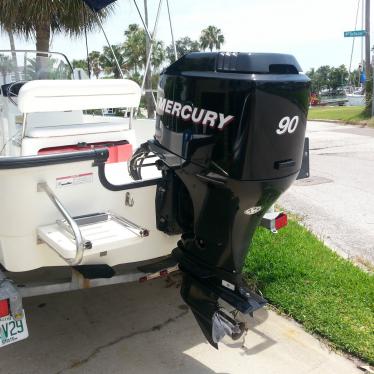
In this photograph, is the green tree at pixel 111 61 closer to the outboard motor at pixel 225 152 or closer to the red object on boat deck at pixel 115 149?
the red object on boat deck at pixel 115 149

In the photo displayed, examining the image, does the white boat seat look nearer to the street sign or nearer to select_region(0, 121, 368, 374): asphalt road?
select_region(0, 121, 368, 374): asphalt road

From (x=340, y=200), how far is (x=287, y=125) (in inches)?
165

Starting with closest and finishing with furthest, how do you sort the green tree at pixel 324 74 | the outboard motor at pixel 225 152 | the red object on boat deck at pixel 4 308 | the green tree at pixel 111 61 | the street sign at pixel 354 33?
the outboard motor at pixel 225 152, the red object on boat deck at pixel 4 308, the green tree at pixel 111 61, the street sign at pixel 354 33, the green tree at pixel 324 74

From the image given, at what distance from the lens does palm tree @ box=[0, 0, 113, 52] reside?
10.4m

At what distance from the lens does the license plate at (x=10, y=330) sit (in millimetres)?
2354

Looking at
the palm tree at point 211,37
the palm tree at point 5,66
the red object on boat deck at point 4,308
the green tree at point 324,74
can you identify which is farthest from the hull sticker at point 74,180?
the green tree at point 324,74

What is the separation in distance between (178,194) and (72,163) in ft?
1.93

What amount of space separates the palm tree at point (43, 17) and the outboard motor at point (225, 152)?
8132 mm

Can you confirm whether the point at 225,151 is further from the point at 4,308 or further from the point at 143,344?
the point at 143,344

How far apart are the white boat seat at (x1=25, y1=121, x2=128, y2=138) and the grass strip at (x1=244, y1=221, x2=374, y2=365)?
154 cm

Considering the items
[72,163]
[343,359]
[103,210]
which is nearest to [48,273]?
[103,210]

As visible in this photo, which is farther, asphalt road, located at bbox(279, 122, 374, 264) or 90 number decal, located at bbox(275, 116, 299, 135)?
asphalt road, located at bbox(279, 122, 374, 264)

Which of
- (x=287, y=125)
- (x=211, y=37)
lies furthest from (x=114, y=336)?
(x=211, y=37)

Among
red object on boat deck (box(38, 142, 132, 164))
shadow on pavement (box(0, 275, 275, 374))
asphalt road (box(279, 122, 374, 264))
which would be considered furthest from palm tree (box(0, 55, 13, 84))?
asphalt road (box(279, 122, 374, 264))
